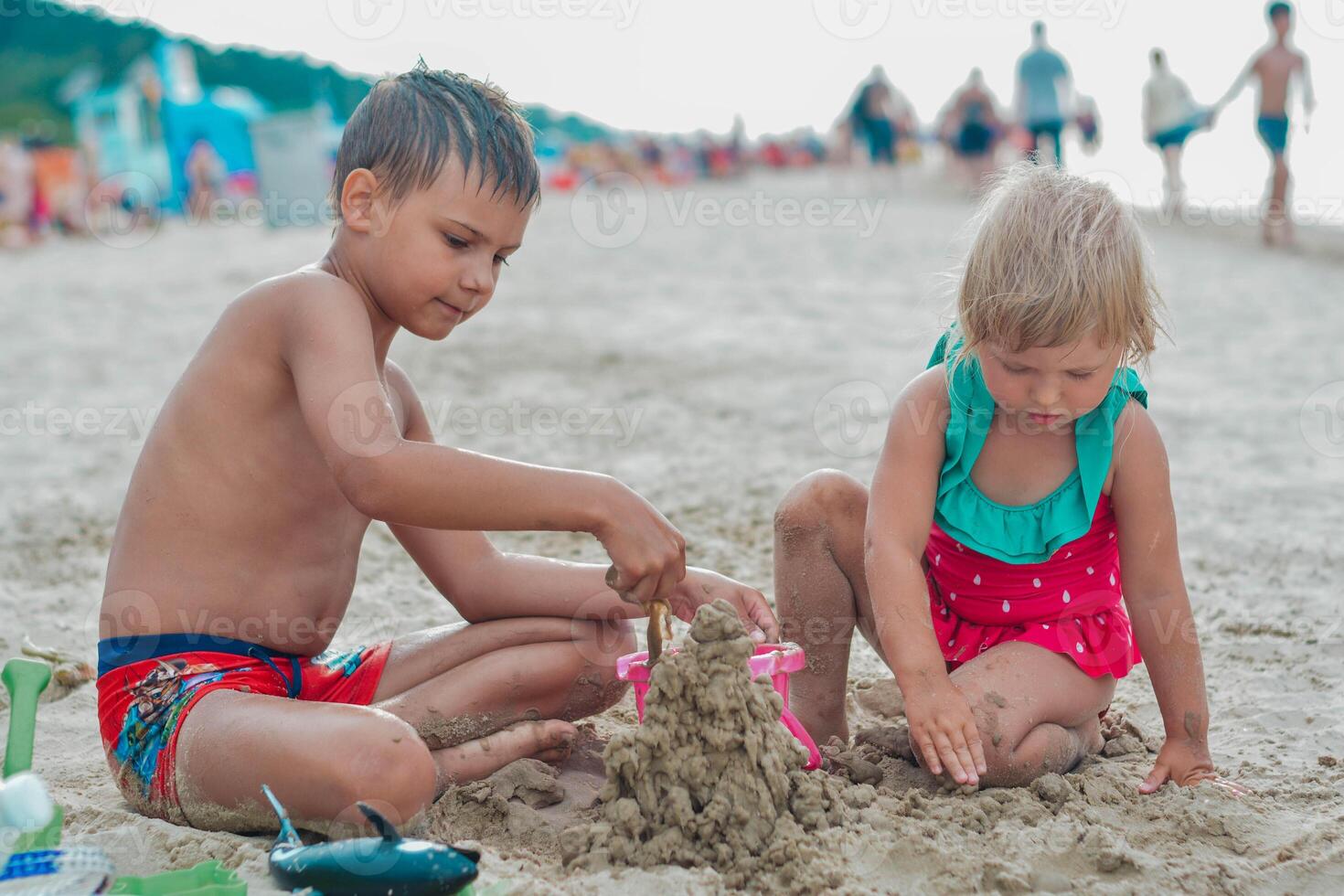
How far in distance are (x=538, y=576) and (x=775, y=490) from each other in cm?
181

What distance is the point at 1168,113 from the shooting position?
11.3 meters

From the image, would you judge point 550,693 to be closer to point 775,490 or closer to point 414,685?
point 414,685

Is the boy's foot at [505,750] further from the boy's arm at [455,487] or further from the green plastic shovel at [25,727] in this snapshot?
the green plastic shovel at [25,727]

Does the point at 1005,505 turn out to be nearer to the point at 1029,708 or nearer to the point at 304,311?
the point at 1029,708

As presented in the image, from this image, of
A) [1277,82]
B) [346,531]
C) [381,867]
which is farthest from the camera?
[1277,82]

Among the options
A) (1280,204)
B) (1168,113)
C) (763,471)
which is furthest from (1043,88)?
(763,471)

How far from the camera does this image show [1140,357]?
Result: 211 cm

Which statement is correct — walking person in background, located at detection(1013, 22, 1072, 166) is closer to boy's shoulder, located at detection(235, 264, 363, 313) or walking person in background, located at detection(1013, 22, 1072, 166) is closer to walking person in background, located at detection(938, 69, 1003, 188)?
walking person in background, located at detection(938, 69, 1003, 188)

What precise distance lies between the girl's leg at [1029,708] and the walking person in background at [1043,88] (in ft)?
36.3

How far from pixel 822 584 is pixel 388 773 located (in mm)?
940

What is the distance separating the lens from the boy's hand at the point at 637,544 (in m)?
1.79

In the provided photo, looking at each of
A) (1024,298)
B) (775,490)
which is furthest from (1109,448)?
(775,490)

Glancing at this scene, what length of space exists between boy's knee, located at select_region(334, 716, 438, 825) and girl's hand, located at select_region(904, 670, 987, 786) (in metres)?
0.80

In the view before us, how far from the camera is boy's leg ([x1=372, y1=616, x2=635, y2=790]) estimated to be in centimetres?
207
